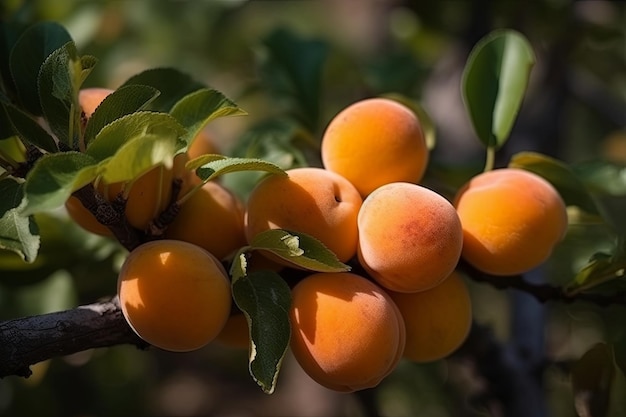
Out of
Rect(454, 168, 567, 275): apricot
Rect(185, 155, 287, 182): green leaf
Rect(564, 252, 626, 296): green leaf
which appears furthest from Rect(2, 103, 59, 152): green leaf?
Rect(564, 252, 626, 296): green leaf

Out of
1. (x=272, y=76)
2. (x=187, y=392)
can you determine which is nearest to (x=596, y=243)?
(x=272, y=76)

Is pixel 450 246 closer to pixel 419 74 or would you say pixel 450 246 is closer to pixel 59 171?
pixel 59 171

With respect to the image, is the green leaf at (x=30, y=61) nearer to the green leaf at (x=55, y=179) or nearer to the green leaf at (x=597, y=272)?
the green leaf at (x=55, y=179)

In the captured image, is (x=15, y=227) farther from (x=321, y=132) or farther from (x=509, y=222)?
(x=321, y=132)

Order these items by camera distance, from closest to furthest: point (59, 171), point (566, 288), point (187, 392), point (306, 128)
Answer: point (59, 171)
point (566, 288)
point (306, 128)
point (187, 392)

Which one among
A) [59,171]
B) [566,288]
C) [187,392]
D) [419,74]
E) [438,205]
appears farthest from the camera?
[187,392]

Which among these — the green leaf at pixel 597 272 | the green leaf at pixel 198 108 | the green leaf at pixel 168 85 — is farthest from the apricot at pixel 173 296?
the green leaf at pixel 597 272

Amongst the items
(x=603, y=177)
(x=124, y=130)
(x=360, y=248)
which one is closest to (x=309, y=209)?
(x=360, y=248)

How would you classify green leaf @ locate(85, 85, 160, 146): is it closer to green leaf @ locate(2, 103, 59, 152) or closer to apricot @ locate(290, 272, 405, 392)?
green leaf @ locate(2, 103, 59, 152)
